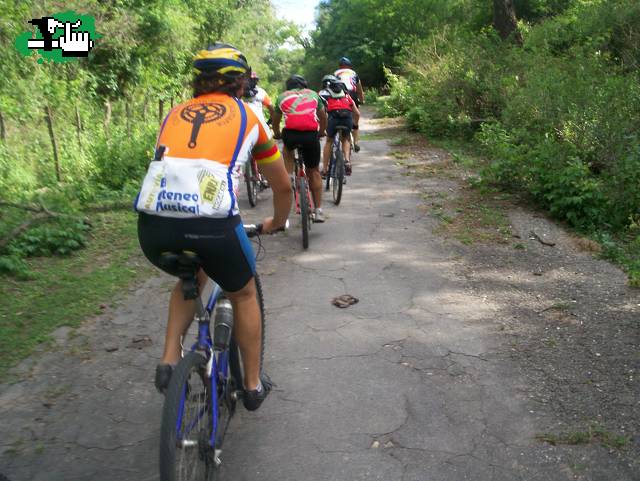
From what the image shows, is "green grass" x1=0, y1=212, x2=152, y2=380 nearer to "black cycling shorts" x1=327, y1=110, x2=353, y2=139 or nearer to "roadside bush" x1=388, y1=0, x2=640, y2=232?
"black cycling shorts" x1=327, y1=110, x2=353, y2=139

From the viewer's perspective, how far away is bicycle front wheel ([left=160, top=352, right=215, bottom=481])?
236 cm

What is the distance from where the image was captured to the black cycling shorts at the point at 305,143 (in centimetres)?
686

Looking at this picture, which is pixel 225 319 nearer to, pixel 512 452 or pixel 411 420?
pixel 411 420

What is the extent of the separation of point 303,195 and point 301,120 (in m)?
0.84

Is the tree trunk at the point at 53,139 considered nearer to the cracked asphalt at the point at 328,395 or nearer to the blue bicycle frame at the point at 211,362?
the cracked asphalt at the point at 328,395

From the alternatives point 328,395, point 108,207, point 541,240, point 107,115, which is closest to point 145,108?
point 107,115

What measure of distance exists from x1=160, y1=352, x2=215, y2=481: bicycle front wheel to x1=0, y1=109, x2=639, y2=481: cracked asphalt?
515 millimetres

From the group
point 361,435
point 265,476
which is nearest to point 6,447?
point 265,476

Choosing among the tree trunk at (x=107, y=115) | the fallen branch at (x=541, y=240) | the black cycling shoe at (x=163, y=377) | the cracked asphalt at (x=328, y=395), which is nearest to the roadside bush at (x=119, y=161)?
the tree trunk at (x=107, y=115)

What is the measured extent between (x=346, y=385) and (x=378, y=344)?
0.66m

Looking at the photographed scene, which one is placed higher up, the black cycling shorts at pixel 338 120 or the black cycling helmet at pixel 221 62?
the black cycling helmet at pixel 221 62

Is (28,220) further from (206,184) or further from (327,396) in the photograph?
(206,184)

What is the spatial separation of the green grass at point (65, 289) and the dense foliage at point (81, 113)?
0.26 metres

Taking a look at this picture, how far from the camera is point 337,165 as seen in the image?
8.85m
